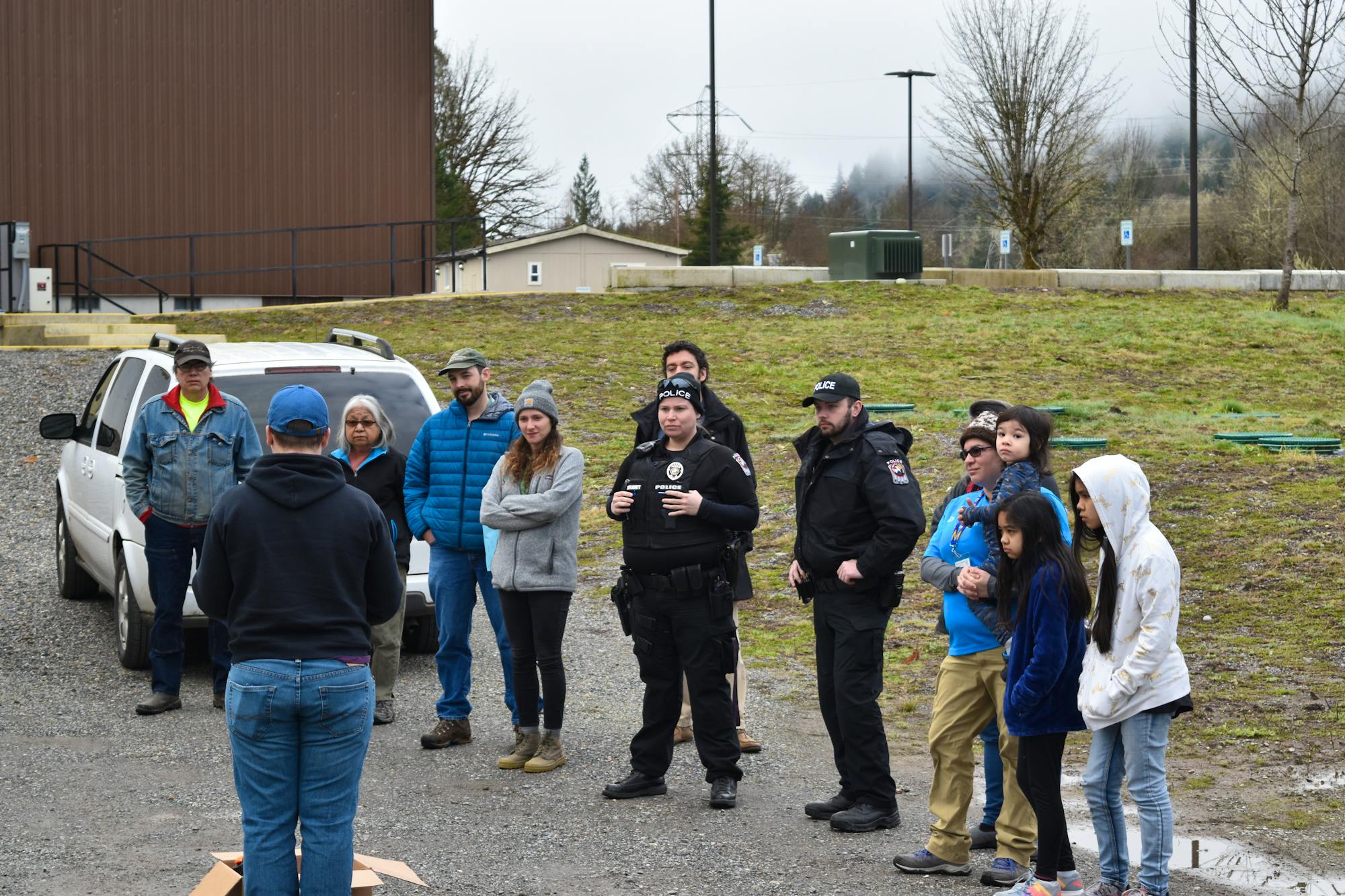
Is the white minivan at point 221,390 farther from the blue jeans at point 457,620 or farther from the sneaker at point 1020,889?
the sneaker at point 1020,889

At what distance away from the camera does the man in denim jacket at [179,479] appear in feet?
25.4

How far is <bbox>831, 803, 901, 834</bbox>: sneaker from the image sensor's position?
605 cm

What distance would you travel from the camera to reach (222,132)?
27.5 meters

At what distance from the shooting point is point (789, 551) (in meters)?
11.7

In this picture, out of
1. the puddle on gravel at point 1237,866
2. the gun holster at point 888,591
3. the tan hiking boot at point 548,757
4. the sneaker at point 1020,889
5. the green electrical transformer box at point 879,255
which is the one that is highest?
the green electrical transformer box at point 879,255

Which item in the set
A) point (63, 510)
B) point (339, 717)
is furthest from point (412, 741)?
point (63, 510)

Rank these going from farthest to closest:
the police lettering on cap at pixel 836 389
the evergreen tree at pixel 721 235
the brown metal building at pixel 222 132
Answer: the evergreen tree at pixel 721 235 < the brown metal building at pixel 222 132 < the police lettering on cap at pixel 836 389

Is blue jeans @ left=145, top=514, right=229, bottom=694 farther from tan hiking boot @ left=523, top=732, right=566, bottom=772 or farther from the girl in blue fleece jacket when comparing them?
the girl in blue fleece jacket

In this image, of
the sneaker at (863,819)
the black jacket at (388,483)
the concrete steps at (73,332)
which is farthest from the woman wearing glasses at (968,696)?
the concrete steps at (73,332)

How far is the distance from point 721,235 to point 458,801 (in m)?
53.1

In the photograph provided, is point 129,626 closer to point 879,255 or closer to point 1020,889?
point 1020,889

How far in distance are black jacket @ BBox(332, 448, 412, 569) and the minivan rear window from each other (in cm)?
94

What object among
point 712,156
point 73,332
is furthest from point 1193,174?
point 73,332

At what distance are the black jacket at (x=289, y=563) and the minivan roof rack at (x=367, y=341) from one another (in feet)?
14.5
